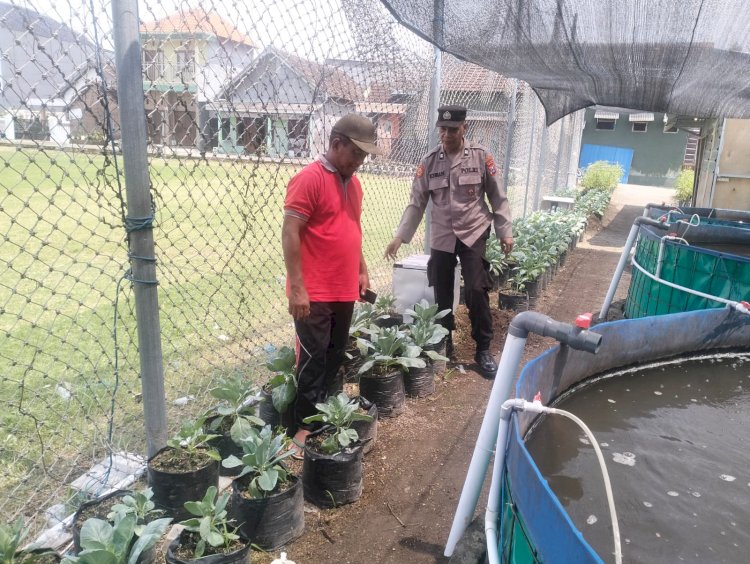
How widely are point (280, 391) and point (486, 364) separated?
1.99 metres

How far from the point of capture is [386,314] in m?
4.73

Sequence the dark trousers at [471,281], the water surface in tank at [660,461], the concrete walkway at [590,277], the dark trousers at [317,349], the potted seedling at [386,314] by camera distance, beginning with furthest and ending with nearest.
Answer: the concrete walkway at [590,277] < the potted seedling at [386,314] < the dark trousers at [471,281] < the dark trousers at [317,349] < the water surface in tank at [660,461]

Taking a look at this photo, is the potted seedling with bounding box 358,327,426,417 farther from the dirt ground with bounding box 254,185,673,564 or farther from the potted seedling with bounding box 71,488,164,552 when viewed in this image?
the potted seedling with bounding box 71,488,164,552

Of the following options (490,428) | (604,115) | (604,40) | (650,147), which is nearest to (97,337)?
(490,428)

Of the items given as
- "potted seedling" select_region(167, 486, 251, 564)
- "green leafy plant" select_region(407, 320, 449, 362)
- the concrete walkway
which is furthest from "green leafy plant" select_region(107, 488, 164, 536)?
the concrete walkway

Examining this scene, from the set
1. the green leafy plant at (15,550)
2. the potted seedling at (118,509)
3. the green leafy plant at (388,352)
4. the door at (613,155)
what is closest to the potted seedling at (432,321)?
the green leafy plant at (388,352)

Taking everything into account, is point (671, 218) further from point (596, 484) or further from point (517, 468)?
point (517, 468)

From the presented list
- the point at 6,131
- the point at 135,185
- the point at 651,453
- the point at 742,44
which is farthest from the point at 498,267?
the point at 6,131

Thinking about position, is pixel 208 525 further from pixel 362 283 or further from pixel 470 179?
pixel 470 179

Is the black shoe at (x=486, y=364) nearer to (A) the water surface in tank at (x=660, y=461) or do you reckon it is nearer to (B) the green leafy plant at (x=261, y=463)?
(A) the water surface in tank at (x=660, y=461)

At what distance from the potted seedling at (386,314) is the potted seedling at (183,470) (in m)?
2.14

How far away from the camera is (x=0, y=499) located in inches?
105

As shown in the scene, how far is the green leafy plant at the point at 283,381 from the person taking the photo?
315cm

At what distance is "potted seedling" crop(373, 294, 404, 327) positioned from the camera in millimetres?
4578
